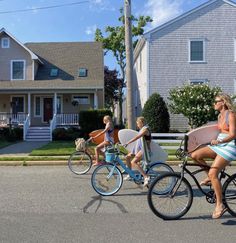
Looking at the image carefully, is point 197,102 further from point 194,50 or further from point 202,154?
point 202,154

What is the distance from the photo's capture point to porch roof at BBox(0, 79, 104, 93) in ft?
88.0

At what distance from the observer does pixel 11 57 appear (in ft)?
97.5

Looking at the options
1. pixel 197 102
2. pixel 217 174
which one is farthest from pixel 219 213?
pixel 197 102

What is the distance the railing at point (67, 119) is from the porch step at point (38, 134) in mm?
1551

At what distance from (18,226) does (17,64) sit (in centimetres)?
2542

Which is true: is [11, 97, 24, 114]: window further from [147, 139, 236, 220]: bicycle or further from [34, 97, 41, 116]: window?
[147, 139, 236, 220]: bicycle

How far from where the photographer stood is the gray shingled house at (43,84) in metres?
27.2

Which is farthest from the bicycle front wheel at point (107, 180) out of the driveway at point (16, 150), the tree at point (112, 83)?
the tree at point (112, 83)

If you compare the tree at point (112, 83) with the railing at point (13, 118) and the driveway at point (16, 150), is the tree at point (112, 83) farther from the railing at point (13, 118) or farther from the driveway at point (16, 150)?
the driveway at point (16, 150)

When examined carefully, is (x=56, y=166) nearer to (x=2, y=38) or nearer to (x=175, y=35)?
(x=175, y=35)

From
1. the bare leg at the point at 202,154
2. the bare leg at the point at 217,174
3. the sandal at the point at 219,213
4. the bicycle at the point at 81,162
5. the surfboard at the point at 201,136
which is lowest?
the sandal at the point at 219,213

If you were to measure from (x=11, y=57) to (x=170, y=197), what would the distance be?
2595 cm

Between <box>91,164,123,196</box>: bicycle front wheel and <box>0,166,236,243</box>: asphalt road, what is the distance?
17 centimetres

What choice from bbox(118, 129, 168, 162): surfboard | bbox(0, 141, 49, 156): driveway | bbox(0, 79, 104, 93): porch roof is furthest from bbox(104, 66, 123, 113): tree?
bbox(118, 129, 168, 162): surfboard
